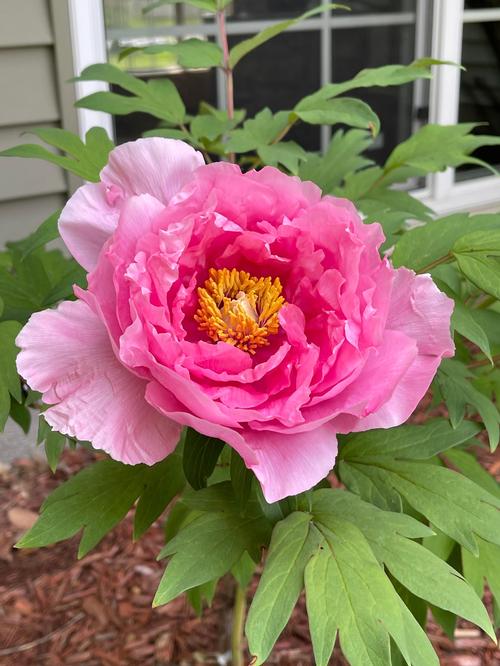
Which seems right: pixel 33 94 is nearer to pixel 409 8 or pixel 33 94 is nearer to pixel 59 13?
pixel 59 13

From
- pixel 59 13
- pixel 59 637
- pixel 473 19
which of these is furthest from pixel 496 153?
pixel 59 637

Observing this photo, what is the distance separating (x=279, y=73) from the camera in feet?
10.2

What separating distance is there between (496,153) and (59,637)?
2953mm

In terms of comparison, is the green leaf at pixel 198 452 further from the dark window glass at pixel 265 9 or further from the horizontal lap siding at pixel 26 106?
the dark window glass at pixel 265 9

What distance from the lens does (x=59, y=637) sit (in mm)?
1748

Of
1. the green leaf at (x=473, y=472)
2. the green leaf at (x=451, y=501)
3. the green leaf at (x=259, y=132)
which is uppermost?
the green leaf at (x=259, y=132)

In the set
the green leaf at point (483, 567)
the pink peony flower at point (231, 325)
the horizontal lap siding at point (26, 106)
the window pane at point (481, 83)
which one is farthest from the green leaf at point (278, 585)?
the window pane at point (481, 83)

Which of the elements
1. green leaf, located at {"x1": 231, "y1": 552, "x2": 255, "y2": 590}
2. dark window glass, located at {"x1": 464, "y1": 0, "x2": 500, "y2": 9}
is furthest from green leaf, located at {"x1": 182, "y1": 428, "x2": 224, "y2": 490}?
dark window glass, located at {"x1": 464, "y1": 0, "x2": 500, "y2": 9}

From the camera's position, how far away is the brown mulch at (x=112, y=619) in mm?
1660

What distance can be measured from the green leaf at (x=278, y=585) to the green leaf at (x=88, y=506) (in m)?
0.17

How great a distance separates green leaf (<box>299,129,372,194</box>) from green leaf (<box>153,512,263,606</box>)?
551 mm

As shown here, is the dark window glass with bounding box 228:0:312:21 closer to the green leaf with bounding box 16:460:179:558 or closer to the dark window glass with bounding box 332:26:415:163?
the dark window glass with bounding box 332:26:415:163

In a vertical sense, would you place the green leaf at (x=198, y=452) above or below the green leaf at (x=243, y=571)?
above

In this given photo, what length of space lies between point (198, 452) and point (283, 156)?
1.48ft
